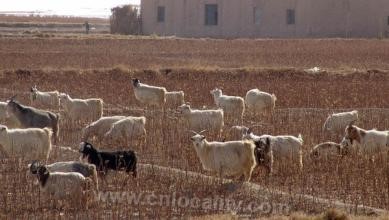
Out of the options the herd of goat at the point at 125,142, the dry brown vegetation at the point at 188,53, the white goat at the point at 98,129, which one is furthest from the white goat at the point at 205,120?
the dry brown vegetation at the point at 188,53

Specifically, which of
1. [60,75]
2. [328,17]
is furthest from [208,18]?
[60,75]

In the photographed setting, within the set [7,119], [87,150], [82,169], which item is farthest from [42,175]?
[7,119]

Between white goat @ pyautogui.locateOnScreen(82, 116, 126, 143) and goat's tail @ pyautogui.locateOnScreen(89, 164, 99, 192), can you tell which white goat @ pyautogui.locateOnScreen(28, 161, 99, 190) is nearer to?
goat's tail @ pyautogui.locateOnScreen(89, 164, 99, 192)

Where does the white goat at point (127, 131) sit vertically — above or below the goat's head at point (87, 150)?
below

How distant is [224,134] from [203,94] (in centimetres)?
→ 800

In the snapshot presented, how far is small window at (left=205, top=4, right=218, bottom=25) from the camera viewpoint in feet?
193

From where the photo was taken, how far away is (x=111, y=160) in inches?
584

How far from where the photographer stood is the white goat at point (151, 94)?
24.4 meters

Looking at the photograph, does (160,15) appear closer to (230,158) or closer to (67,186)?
(230,158)

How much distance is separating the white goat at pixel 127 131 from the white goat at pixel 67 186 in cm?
541

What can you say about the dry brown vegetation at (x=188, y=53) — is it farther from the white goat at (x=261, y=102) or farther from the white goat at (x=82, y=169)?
the white goat at (x=82, y=169)

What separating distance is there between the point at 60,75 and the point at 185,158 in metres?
16.3

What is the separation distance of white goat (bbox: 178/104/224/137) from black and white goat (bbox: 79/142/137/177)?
5.02 meters

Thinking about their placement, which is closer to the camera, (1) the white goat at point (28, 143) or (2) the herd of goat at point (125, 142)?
(2) the herd of goat at point (125, 142)
